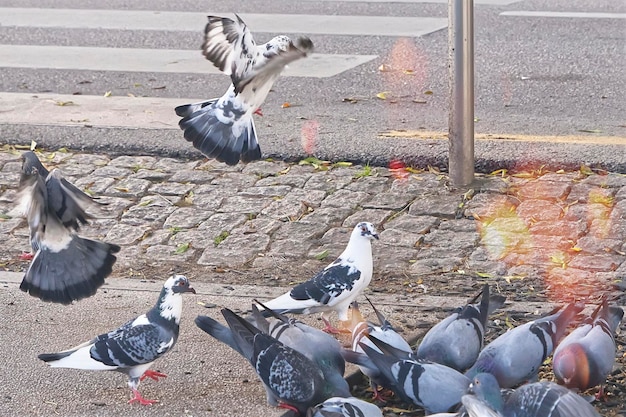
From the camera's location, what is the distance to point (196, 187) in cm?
666

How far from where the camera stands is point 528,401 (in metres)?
3.60

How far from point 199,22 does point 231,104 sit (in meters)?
6.03

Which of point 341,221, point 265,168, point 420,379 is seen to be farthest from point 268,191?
point 420,379

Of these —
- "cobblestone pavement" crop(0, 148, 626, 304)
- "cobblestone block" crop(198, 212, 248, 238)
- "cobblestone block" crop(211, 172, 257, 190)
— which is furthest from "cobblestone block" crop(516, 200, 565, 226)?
"cobblestone block" crop(211, 172, 257, 190)

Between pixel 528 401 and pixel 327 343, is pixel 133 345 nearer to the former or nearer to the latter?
pixel 327 343

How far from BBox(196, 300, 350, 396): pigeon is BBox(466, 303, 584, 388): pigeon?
494mm

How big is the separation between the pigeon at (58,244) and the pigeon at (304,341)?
0.49m

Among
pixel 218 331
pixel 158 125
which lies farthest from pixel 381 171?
pixel 218 331

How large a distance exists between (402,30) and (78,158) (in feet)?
13.3

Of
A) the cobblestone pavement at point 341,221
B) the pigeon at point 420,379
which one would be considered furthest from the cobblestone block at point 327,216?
the pigeon at point 420,379

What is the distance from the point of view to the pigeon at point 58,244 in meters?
4.27

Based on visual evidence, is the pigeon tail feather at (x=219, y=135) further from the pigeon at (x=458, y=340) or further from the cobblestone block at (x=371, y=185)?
the cobblestone block at (x=371, y=185)

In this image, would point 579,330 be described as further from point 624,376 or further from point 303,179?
point 303,179

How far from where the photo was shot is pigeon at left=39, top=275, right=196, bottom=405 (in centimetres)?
416
